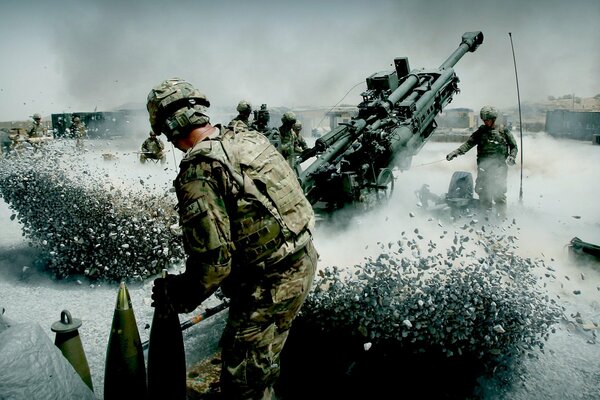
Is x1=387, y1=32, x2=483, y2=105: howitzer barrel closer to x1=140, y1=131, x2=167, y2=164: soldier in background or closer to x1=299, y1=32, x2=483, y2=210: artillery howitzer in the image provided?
x1=299, y1=32, x2=483, y2=210: artillery howitzer

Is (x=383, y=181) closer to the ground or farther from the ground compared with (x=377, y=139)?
closer to the ground

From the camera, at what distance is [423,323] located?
9.81ft

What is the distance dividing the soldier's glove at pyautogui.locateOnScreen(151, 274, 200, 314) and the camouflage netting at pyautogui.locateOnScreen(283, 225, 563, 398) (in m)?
1.31

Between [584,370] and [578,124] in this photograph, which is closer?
[584,370]

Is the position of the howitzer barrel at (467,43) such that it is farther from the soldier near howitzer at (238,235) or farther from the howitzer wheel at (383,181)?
the soldier near howitzer at (238,235)

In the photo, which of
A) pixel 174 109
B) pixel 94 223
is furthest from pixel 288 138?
pixel 174 109

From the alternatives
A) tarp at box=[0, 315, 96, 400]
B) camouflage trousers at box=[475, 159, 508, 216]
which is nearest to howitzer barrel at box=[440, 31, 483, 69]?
camouflage trousers at box=[475, 159, 508, 216]

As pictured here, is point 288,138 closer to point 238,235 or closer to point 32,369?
point 238,235

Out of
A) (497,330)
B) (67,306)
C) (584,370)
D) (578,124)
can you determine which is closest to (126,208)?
(67,306)

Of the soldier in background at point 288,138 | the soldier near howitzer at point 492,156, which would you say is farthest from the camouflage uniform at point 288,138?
the soldier near howitzer at point 492,156

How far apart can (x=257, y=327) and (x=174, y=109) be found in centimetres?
116

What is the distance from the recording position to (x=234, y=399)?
227 cm

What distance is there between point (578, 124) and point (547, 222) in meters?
11.3

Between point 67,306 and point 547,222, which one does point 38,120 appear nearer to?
point 67,306
